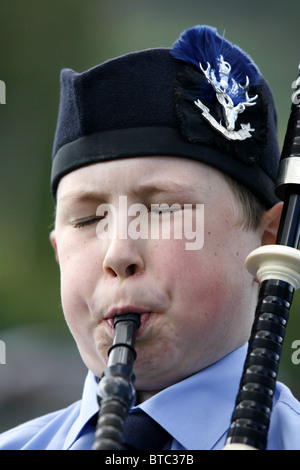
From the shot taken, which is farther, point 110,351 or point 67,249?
point 67,249

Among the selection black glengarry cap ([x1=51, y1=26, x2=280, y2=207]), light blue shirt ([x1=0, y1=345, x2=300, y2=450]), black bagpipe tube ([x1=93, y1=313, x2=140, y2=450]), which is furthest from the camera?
black glengarry cap ([x1=51, y1=26, x2=280, y2=207])

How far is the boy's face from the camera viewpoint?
1.13 metres

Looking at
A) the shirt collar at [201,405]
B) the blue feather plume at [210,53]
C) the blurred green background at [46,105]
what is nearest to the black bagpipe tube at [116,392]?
the shirt collar at [201,405]

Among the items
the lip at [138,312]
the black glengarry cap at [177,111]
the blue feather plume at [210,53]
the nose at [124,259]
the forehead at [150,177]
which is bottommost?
the lip at [138,312]

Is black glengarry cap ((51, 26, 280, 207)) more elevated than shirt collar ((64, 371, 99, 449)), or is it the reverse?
black glengarry cap ((51, 26, 280, 207))

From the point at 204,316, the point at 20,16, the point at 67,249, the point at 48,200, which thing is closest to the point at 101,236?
the point at 67,249

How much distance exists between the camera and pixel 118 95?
4.08ft

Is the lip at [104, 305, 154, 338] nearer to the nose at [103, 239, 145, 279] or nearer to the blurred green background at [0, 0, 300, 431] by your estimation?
the nose at [103, 239, 145, 279]

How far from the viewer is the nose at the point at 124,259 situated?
112cm

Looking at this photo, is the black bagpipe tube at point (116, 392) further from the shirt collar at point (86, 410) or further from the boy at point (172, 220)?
the shirt collar at point (86, 410)

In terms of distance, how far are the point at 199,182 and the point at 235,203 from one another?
0.27 ft

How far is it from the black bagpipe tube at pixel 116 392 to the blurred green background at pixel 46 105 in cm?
205

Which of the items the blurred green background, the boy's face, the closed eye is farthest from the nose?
the blurred green background
